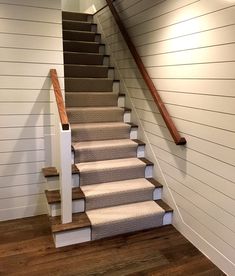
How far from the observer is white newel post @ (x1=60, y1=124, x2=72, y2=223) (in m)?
2.17

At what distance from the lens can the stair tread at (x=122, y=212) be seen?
245 cm

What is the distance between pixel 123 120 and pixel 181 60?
1.27m

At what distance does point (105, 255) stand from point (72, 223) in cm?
38

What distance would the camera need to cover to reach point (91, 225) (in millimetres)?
2371

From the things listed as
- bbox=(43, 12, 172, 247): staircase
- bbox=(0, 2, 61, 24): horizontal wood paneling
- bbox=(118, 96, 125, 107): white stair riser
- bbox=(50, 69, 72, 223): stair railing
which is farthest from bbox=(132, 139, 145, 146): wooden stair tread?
bbox=(0, 2, 61, 24): horizontal wood paneling

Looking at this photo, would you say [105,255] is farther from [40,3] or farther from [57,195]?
[40,3]

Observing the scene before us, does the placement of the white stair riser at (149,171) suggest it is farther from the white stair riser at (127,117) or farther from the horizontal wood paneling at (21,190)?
the horizontal wood paneling at (21,190)

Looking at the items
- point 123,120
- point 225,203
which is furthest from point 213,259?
point 123,120

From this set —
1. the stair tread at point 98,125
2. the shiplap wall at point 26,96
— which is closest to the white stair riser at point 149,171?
the stair tread at point 98,125

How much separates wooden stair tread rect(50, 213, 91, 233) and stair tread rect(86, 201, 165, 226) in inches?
2.1

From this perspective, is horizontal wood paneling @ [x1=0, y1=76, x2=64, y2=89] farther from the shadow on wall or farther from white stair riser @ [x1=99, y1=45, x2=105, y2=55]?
white stair riser @ [x1=99, y1=45, x2=105, y2=55]

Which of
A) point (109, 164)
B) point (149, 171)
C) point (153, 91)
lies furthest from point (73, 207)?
point (153, 91)

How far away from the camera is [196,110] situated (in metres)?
2.19

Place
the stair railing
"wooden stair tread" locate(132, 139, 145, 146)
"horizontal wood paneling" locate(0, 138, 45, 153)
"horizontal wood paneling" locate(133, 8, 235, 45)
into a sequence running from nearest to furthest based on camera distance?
"horizontal wood paneling" locate(133, 8, 235, 45) < the stair railing < "horizontal wood paneling" locate(0, 138, 45, 153) < "wooden stair tread" locate(132, 139, 145, 146)
